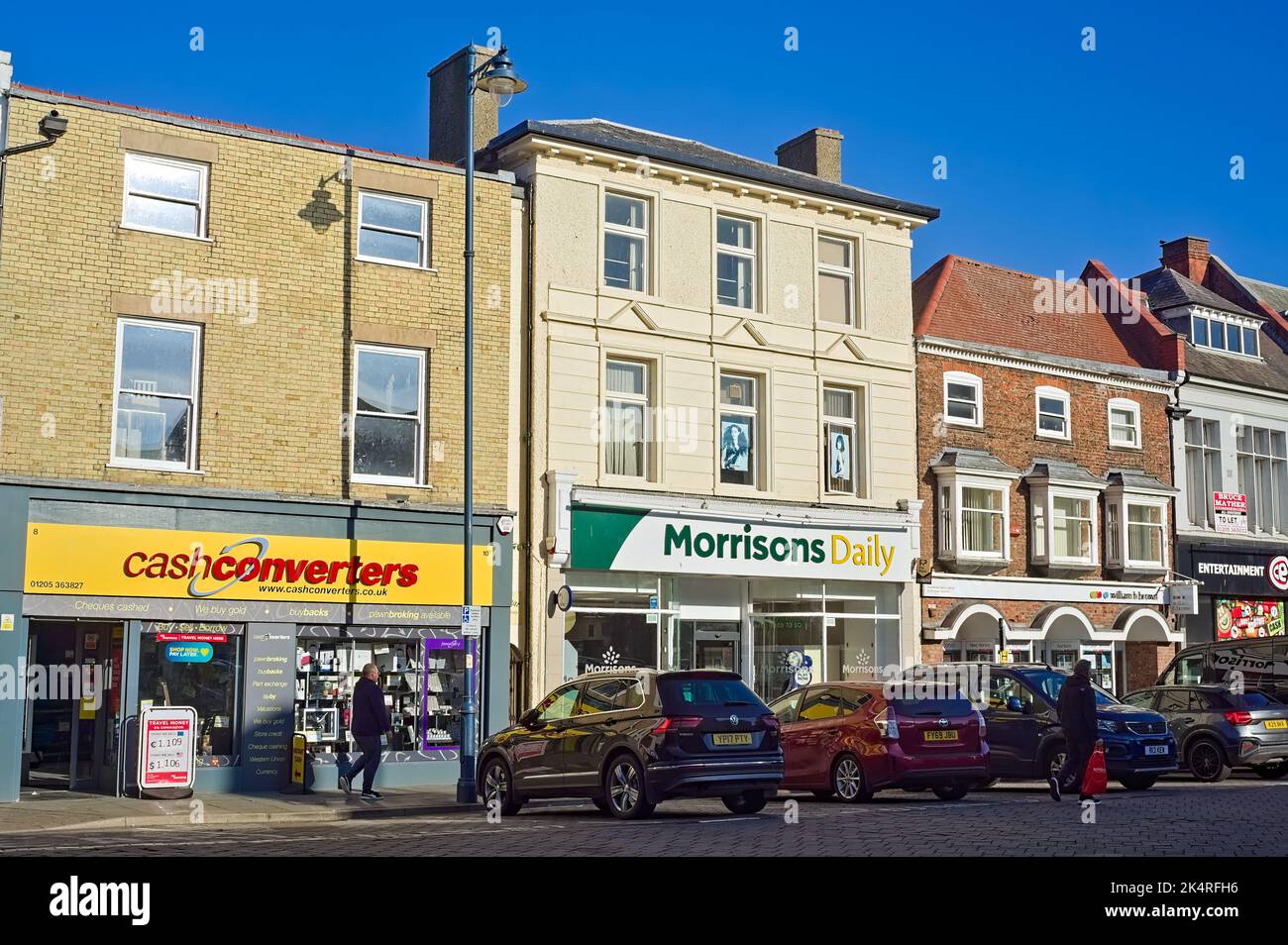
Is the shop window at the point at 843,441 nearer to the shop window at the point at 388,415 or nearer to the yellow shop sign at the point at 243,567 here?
the yellow shop sign at the point at 243,567

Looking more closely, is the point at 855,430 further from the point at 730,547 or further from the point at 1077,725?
the point at 1077,725

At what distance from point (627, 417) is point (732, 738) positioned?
10.2 meters

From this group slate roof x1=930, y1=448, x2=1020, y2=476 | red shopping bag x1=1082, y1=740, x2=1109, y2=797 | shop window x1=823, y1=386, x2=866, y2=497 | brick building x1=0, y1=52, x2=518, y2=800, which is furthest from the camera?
slate roof x1=930, y1=448, x2=1020, y2=476

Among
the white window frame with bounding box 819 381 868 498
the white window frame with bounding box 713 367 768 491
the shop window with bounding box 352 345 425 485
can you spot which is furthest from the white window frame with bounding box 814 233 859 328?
the shop window with bounding box 352 345 425 485

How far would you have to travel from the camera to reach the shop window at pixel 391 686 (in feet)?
71.3

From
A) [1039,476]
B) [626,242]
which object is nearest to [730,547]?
[626,242]

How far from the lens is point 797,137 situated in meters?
32.2

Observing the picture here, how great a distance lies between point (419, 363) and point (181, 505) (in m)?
4.48

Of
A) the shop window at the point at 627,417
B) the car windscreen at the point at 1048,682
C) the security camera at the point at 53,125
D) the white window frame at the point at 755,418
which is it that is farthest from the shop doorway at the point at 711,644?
the security camera at the point at 53,125

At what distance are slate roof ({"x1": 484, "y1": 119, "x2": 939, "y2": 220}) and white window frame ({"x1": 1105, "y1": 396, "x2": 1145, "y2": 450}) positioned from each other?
746 cm

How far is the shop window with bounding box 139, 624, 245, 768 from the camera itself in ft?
66.9

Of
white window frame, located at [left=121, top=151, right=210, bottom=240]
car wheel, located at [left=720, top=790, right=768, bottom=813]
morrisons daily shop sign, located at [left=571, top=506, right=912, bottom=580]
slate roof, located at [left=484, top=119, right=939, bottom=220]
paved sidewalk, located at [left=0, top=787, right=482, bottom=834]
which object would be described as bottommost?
paved sidewalk, located at [left=0, top=787, right=482, bottom=834]

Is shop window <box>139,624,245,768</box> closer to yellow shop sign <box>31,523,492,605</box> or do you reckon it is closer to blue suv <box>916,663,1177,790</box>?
yellow shop sign <box>31,523,492,605</box>

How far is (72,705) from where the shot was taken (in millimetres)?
21406
